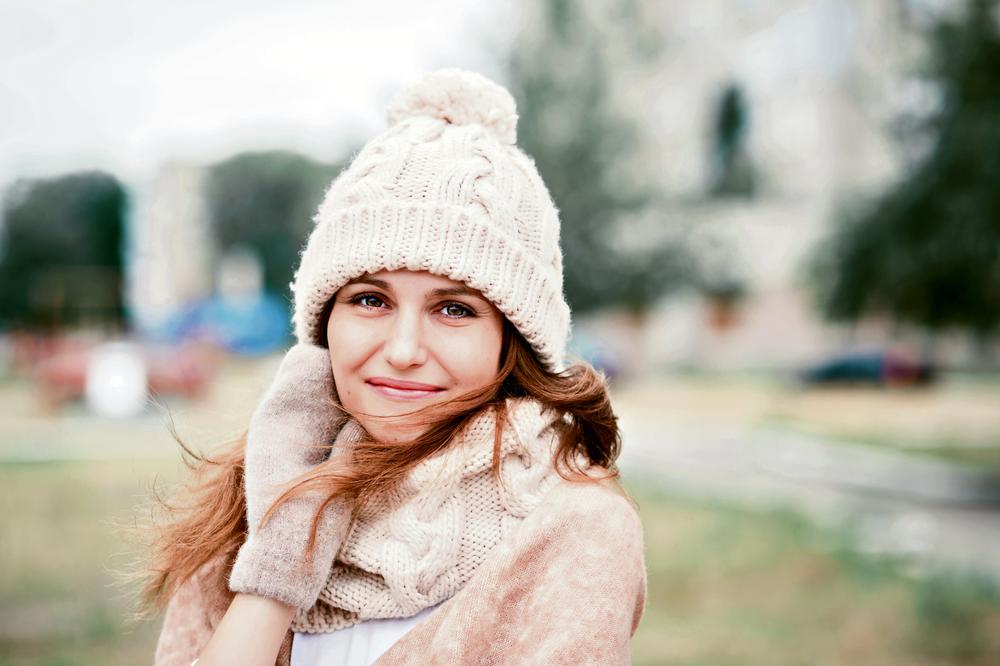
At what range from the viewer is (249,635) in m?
1.54

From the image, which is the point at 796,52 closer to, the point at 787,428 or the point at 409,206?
the point at 787,428

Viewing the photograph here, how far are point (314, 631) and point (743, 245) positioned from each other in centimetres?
2477

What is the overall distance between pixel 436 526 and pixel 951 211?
8919mm

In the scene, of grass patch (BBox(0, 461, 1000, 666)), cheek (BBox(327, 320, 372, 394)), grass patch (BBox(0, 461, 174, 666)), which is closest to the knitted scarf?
cheek (BBox(327, 320, 372, 394))

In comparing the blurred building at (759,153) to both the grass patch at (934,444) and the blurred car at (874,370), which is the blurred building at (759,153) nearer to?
the blurred car at (874,370)

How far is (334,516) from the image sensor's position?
164cm

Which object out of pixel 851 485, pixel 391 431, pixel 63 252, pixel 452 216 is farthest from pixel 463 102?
pixel 63 252

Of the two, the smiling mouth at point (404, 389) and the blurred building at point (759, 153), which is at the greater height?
the smiling mouth at point (404, 389)

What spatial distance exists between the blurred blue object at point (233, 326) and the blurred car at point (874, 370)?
16.2 m

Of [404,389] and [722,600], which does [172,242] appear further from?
A: [404,389]

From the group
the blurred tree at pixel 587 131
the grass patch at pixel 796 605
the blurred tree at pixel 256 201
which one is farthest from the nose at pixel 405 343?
the blurred tree at pixel 256 201

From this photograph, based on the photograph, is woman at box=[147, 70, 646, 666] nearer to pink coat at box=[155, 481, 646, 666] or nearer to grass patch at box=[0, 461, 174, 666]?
pink coat at box=[155, 481, 646, 666]

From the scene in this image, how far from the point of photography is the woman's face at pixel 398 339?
1.73 metres

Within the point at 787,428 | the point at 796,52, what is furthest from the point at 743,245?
the point at 787,428
